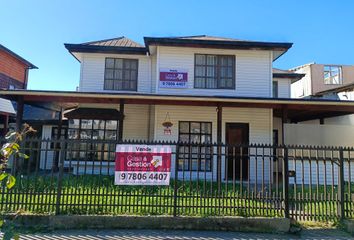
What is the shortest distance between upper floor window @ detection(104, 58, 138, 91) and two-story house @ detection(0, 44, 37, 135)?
7098 millimetres

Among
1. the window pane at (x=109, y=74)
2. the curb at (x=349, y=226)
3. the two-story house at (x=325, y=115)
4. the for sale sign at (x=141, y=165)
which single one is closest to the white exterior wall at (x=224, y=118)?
the two-story house at (x=325, y=115)

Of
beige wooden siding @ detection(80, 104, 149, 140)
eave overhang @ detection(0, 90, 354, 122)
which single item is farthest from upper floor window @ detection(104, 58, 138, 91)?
eave overhang @ detection(0, 90, 354, 122)

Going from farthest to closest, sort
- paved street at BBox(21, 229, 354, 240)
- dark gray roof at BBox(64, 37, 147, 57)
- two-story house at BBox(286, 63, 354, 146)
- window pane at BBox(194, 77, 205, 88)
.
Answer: dark gray roof at BBox(64, 37, 147, 57) → two-story house at BBox(286, 63, 354, 146) → window pane at BBox(194, 77, 205, 88) → paved street at BBox(21, 229, 354, 240)

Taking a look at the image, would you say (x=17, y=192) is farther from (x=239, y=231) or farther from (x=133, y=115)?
(x=133, y=115)

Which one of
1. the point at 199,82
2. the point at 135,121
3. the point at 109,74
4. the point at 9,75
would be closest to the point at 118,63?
the point at 109,74

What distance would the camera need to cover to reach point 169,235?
6148 mm

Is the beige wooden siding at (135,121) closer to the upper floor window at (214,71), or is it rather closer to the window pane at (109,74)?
the window pane at (109,74)

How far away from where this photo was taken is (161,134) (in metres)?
14.2

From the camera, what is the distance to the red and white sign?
14469 millimetres

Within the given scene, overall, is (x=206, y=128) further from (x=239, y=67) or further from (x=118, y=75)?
(x=118, y=75)

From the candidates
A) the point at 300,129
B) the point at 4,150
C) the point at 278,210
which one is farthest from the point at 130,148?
the point at 300,129

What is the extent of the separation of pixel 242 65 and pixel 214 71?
1.31 metres

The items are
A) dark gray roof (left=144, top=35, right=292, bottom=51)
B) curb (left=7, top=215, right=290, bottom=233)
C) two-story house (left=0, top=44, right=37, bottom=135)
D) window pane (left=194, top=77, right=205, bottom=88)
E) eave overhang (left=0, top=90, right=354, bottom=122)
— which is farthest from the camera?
two-story house (left=0, top=44, right=37, bottom=135)

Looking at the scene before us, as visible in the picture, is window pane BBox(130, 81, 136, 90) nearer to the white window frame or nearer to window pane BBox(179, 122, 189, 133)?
window pane BBox(179, 122, 189, 133)
